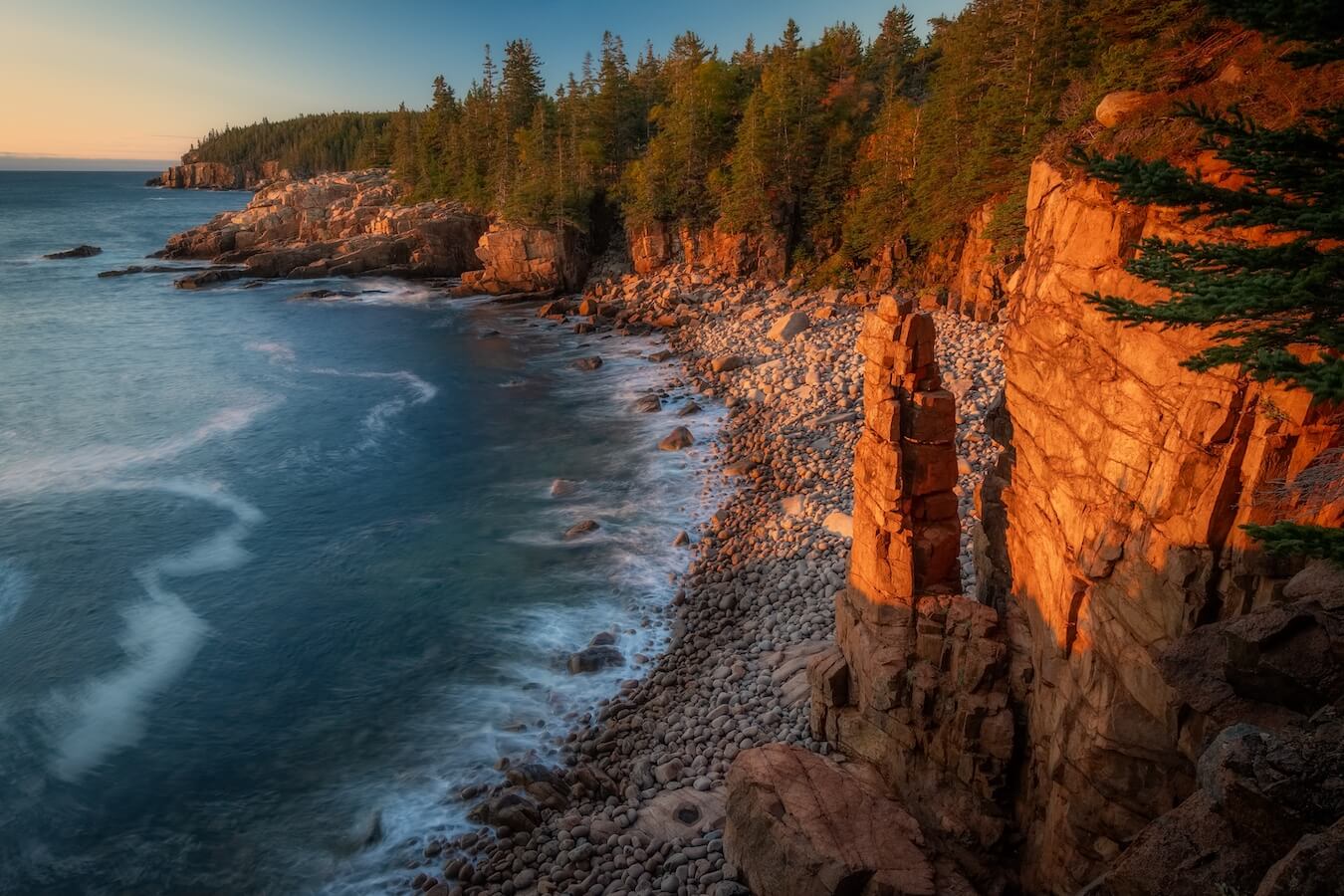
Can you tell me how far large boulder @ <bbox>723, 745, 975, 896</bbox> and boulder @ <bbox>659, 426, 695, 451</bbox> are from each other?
57.5 feet

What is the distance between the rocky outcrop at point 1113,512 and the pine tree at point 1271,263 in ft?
3.61

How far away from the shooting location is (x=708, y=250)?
171 feet

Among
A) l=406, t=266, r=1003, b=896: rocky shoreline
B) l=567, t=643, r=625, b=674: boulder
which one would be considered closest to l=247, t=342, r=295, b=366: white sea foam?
l=406, t=266, r=1003, b=896: rocky shoreline

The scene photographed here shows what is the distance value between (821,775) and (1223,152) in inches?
353

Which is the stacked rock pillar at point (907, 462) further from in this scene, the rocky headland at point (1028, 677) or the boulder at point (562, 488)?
the boulder at point (562, 488)

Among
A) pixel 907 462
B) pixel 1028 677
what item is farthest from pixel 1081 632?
pixel 907 462

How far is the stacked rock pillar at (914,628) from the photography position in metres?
10.8

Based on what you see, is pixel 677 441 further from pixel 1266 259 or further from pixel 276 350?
pixel 276 350

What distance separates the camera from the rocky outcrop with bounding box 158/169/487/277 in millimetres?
68250

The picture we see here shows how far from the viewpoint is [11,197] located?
189750 mm

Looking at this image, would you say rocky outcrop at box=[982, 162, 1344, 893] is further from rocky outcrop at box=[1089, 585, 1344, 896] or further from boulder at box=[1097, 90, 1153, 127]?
boulder at box=[1097, 90, 1153, 127]

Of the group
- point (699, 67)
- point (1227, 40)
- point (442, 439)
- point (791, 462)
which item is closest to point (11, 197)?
point (699, 67)

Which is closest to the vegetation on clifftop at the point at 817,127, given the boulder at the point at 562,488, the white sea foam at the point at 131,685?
the boulder at the point at 562,488

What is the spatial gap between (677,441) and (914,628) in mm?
17162
